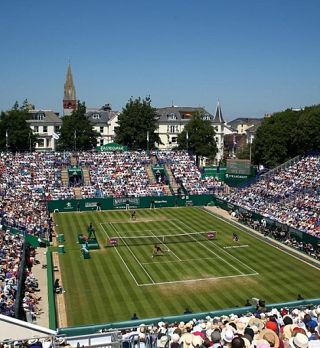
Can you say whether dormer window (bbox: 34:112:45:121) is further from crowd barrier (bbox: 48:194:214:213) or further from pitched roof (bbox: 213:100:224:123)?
crowd barrier (bbox: 48:194:214:213)

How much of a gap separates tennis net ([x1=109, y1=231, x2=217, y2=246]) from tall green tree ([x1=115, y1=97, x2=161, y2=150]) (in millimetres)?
41751

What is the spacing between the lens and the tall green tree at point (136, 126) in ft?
268

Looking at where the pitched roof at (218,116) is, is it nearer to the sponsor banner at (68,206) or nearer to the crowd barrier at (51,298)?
the sponsor banner at (68,206)

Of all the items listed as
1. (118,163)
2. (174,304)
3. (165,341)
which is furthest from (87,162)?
(165,341)

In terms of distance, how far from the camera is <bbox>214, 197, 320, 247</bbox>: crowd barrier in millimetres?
37250

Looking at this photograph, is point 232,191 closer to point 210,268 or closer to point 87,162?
point 87,162

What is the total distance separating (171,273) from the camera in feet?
103

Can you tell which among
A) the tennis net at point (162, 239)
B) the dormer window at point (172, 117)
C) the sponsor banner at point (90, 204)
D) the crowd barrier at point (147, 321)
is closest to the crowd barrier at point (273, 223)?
the tennis net at point (162, 239)

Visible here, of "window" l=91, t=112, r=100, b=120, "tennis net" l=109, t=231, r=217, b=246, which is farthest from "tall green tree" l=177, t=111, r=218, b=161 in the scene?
"tennis net" l=109, t=231, r=217, b=246

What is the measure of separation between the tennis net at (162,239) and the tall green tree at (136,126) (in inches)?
1644

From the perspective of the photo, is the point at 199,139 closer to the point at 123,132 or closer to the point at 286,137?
the point at 123,132

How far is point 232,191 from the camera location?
193ft

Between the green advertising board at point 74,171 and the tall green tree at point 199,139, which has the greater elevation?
the tall green tree at point 199,139

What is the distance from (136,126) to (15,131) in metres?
20.2
